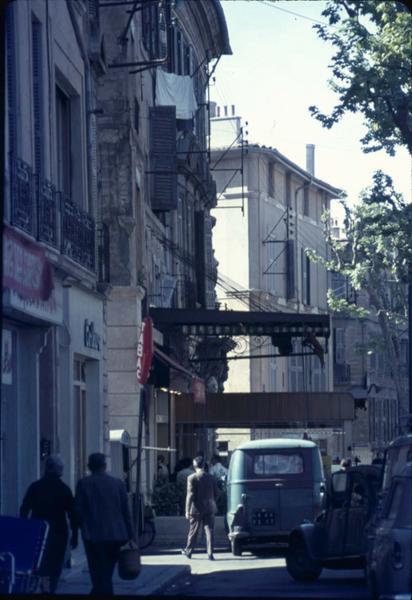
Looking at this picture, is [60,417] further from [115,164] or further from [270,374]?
[270,374]

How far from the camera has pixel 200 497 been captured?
1044 inches

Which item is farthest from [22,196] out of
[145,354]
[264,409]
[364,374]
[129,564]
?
[364,374]

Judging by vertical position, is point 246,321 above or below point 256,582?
above

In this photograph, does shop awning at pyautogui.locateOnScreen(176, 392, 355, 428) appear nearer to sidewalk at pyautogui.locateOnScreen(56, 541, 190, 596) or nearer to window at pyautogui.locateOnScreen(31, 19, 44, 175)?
sidewalk at pyautogui.locateOnScreen(56, 541, 190, 596)

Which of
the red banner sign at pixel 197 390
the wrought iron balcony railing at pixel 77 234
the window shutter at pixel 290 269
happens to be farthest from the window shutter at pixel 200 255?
the wrought iron balcony railing at pixel 77 234

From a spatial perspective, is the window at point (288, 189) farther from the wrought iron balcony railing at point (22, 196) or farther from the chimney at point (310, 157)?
the wrought iron balcony railing at point (22, 196)

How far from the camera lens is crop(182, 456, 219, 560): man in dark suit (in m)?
26.0

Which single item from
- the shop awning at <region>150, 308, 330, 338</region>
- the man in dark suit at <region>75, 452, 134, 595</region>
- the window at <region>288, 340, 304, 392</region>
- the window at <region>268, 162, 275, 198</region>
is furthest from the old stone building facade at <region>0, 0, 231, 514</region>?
the window at <region>288, 340, 304, 392</region>

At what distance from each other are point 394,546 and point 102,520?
4193 millimetres

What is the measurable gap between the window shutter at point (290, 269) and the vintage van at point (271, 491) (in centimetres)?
3314

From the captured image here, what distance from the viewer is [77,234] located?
22.5 meters

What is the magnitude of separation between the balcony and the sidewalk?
4.32 m

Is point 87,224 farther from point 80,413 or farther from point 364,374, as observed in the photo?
point 364,374

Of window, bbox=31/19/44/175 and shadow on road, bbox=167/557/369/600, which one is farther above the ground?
window, bbox=31/19/44/175
